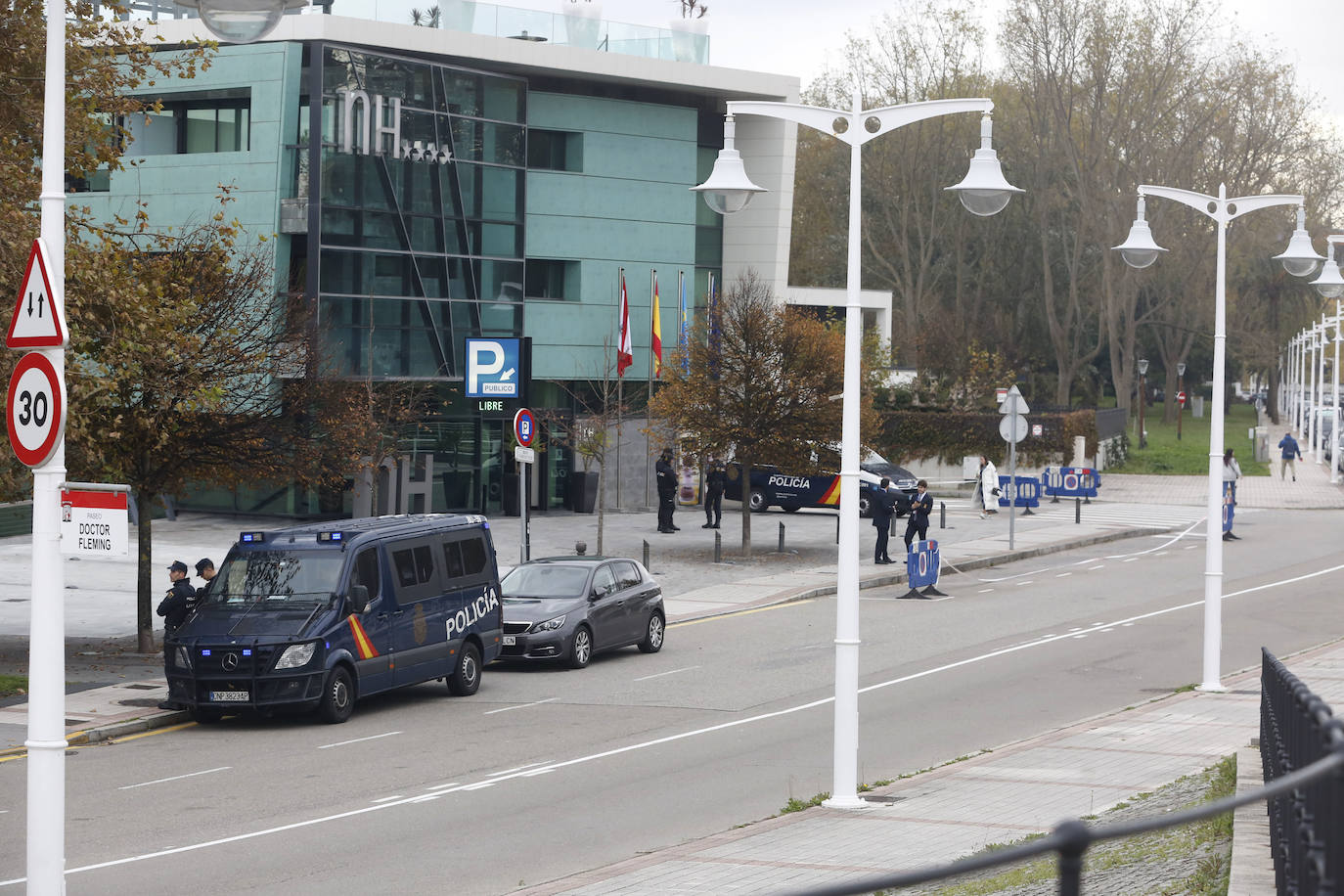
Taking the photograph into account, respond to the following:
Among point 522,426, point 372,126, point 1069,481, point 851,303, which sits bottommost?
point 1069,481

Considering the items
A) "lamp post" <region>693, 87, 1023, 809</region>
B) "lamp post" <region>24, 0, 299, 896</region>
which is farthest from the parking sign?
"lamp post" <region>24, 0, 299, 896</region>

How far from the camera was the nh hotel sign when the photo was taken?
1550 inches

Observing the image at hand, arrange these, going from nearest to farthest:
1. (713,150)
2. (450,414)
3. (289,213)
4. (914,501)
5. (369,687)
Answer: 1. (369,687)
2. (914,501)
3. (289,213)
4. (450,414)
5. (713,150)

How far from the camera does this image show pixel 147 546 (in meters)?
22.5

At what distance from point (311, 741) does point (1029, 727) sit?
7.63 m

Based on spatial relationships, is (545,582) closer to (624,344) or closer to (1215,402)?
(1215,402)

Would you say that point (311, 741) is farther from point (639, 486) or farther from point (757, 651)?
Answer: point (639, 486)

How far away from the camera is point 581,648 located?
21750 millimetres

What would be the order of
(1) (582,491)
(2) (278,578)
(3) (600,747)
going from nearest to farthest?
(3) (600,747), (2) (278,578), (1) (582,491)

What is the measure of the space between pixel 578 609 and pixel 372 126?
21.6 meters

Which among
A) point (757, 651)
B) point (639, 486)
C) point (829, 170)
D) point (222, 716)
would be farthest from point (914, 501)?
point (829, 170)

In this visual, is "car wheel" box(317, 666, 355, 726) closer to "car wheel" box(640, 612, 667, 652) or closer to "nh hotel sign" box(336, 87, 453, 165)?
"car wheel" box(640, 612, 667, 652)

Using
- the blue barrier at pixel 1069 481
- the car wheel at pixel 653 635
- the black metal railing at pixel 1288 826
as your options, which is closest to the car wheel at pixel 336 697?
the car wheel at pixel 653 635

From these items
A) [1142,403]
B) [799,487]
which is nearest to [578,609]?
[799,487]
